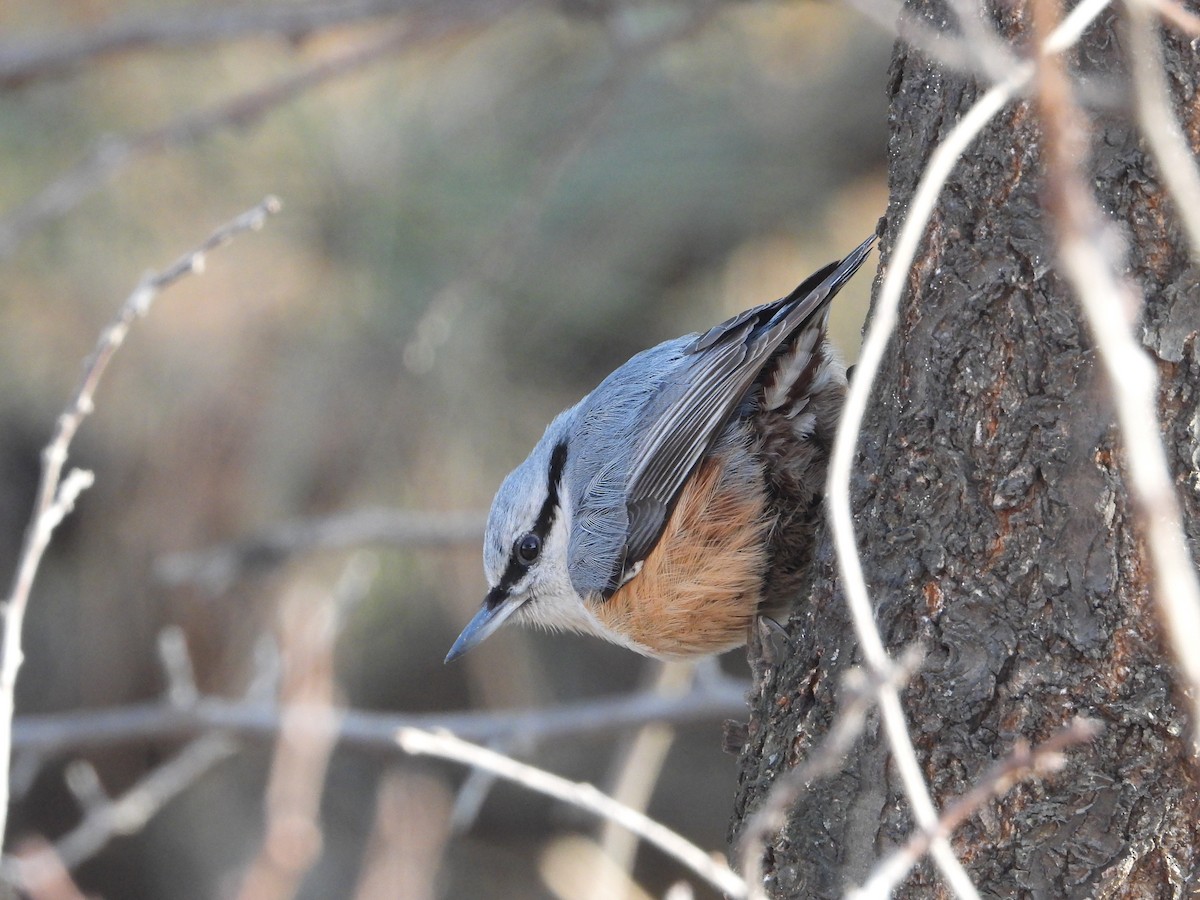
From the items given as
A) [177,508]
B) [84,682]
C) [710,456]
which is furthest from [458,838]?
[710,456]

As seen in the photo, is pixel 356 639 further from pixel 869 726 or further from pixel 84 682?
pixel 869 726

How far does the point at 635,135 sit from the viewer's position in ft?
14.9

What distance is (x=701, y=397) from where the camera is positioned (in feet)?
8.00

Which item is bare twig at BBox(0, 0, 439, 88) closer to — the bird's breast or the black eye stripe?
the black eye stripe

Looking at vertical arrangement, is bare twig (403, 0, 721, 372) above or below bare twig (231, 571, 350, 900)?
above

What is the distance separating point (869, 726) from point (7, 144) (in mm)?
3675

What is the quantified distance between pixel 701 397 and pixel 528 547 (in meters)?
0.61

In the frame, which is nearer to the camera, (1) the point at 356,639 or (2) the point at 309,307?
(2) the point at 309,307

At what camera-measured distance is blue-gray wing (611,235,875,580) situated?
2324 millimetres

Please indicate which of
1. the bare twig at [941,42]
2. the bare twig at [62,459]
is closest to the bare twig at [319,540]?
the bare twig at [62,459]

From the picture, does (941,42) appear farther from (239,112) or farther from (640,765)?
(640,765)

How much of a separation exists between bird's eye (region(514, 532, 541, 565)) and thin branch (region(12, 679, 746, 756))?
847 millimetres

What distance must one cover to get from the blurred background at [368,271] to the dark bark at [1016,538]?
2340 mm

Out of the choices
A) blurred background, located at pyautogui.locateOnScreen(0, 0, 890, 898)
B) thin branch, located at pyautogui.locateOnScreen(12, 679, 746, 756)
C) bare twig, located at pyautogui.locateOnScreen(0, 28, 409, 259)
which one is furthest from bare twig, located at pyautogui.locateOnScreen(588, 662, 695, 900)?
bare twig, located at pyautogui.locateOnScreen(0, 28, 409, 259)
